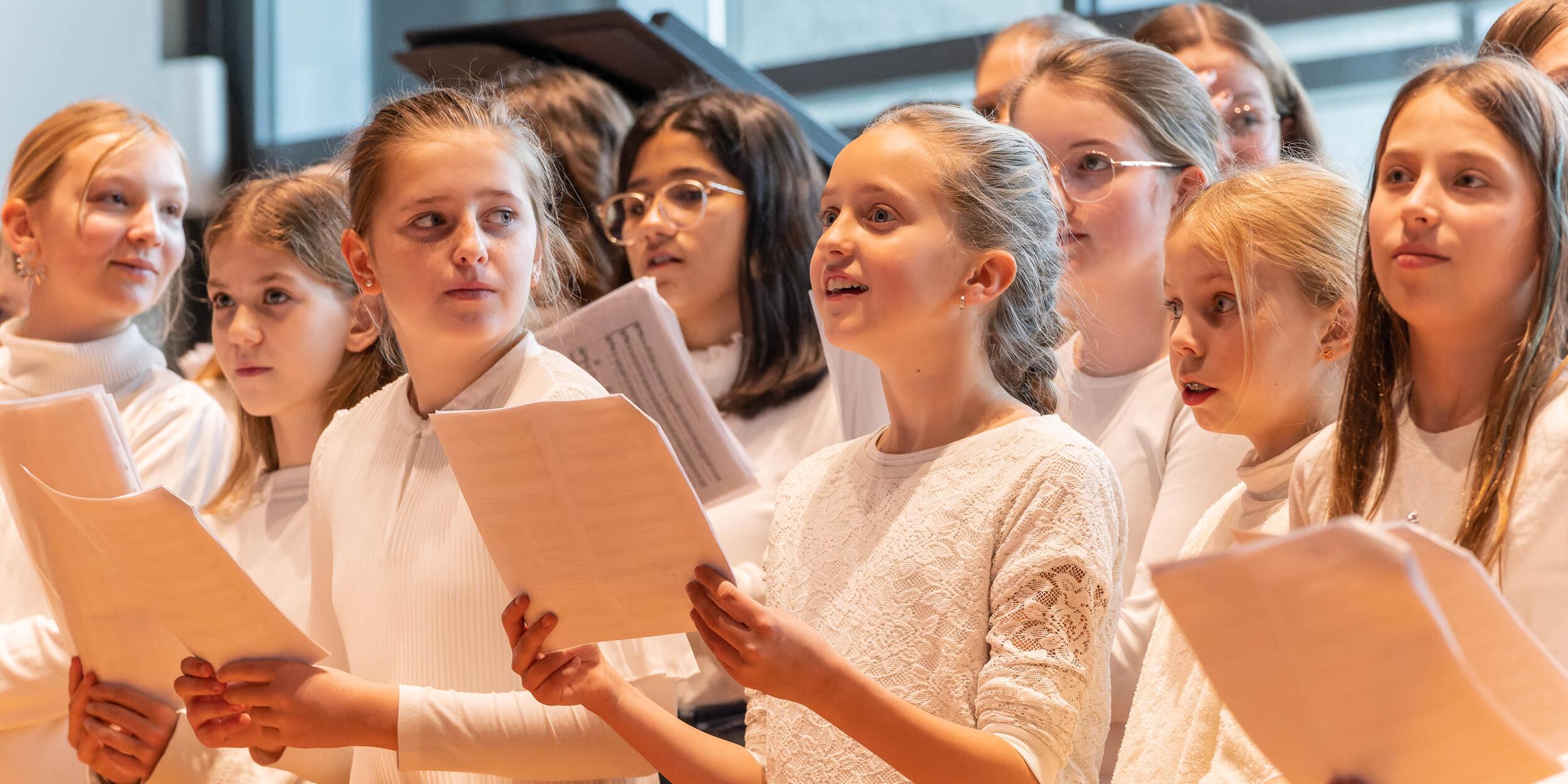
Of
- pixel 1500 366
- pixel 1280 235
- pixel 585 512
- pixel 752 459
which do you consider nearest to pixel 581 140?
pixel 752 459

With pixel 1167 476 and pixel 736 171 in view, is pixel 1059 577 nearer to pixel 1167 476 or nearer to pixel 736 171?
pixel 1167 476

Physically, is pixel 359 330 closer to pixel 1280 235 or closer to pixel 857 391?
pixel 857 391

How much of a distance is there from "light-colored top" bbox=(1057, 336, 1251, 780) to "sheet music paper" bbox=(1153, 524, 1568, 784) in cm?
68

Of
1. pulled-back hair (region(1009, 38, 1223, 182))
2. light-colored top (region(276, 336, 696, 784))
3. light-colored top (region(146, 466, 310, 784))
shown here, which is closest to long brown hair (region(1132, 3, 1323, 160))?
pulled-back hair (region(1009, 38, 1223, 182))

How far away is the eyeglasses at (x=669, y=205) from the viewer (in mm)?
2422

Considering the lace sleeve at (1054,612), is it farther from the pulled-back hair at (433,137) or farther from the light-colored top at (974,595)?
the pulled-back hair at (433,137)

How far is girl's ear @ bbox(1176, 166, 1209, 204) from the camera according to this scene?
82.7 inches

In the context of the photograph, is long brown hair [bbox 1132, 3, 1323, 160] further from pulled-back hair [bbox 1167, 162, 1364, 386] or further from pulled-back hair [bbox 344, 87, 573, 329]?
pulled-back hair [bbox 344, 87, 573, 329]

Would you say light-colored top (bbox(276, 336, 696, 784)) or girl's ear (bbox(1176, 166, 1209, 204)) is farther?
girl's ear (bbox(1176, 166, 1209, 204))

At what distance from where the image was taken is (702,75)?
2.94 metres

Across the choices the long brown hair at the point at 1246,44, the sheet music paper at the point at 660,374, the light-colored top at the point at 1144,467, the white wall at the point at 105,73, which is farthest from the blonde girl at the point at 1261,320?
the white wall at the point at 105,73

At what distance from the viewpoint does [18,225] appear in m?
2.54

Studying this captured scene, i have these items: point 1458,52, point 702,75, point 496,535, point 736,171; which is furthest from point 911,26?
point 496,535

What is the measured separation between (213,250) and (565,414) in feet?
4.03
